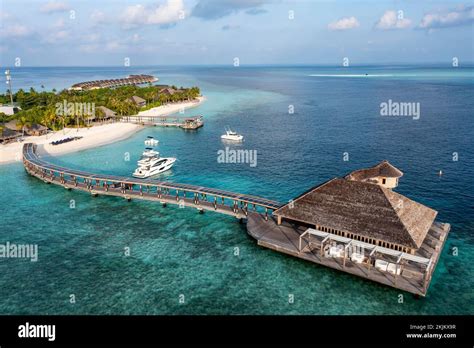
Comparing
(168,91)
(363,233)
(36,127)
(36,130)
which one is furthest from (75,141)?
(168,91)

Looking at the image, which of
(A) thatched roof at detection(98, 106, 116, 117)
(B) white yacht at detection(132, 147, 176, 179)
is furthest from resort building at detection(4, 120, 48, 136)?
(B) white yacht at detection(132, 147, 176, 179)

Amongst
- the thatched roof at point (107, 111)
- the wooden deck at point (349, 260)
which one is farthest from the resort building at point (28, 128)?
the wooden deck at point (349, 260)

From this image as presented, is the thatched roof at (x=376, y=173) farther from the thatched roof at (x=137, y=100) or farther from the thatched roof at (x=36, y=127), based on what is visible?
the thatched roof at (x=137, y=100)

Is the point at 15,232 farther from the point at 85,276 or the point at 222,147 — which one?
the point at 222,147

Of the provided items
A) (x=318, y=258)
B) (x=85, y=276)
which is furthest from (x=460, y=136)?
(x=85, y=276)

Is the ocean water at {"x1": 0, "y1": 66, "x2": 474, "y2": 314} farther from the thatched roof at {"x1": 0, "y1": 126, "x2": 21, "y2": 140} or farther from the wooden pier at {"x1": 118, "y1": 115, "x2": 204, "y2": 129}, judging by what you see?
the wooden pier at {"x1": 118, "y1": 115, "x2": 204, "y2": 129}

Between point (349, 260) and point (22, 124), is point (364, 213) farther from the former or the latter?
point (22, 124)
